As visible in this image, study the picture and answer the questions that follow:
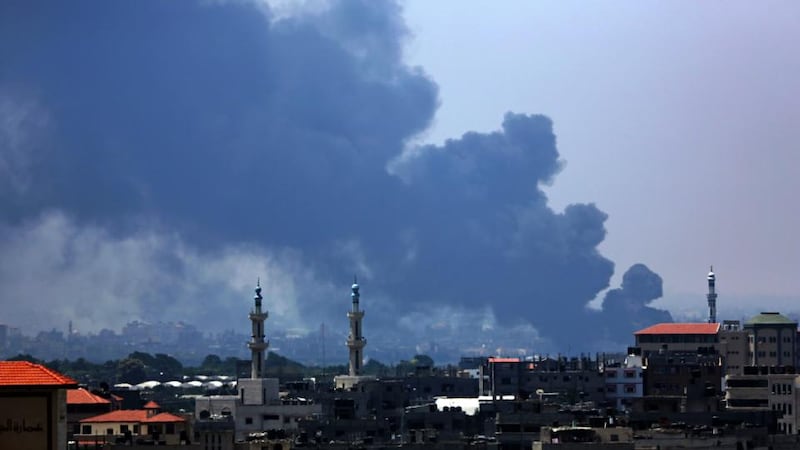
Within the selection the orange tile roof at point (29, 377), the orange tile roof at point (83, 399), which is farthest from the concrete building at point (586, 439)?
the orange tile roof at point (29, 377)

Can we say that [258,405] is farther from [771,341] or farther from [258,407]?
[771,341]

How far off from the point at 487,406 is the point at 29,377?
340 feet

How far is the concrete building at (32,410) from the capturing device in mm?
38594

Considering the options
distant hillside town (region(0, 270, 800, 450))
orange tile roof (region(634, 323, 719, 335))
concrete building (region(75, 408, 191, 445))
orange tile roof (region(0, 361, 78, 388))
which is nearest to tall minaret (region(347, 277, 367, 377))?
distant hillside town (region(0, 270, 800, 450))

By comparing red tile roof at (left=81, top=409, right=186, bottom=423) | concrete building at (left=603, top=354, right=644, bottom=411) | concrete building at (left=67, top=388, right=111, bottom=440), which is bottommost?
red tile roof at (left=81, top=409, right=186, bottom=423)

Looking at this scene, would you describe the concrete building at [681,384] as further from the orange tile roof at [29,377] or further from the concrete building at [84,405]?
the orange tile roof at [29,377]

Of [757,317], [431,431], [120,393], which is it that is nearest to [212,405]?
[120,393]

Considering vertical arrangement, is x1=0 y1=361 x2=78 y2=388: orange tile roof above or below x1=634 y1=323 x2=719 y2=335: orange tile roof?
below

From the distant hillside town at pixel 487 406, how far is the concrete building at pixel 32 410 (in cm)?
2

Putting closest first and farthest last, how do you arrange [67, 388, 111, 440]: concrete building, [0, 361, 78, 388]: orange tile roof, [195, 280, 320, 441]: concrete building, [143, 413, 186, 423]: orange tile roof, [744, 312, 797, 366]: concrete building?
[0, 361, 78, 388]: orange tile roof < [143, 413, 186, 423]: orange tile roof < [67, 388, 111, 440]: concrete building < [195, 280, 320, 441]: concrete building < [744, 312, 797, 366]: concrete building

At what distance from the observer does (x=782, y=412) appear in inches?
4670

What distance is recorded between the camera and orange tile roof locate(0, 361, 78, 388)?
38844mm

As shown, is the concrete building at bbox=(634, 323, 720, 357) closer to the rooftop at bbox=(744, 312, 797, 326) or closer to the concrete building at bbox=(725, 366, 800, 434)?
the rooftop at bbox=(744, 312, 797, 326)

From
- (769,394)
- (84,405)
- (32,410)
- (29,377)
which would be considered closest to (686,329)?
(769,394)
